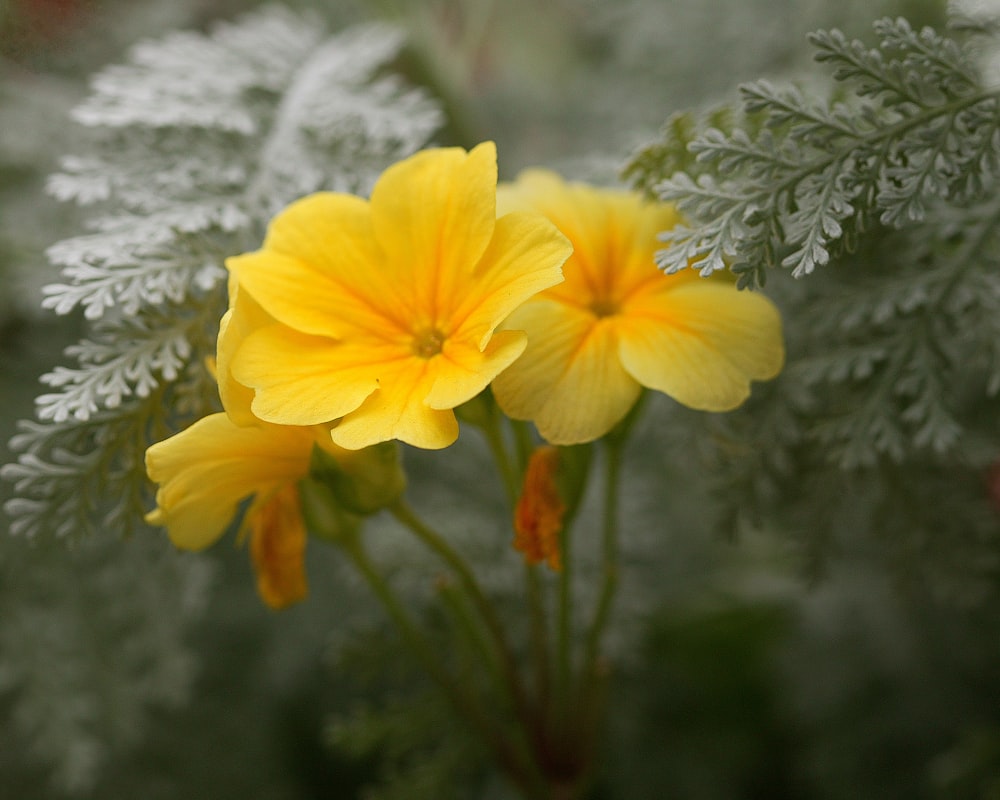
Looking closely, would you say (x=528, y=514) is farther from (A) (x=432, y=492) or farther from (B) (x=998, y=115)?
(A) (x=432, y=492)

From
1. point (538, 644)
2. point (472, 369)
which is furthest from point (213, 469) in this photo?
point (538, 644)

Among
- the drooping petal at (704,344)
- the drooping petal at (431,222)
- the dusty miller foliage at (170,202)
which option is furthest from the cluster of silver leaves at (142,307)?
the drooping petal at (704,344)

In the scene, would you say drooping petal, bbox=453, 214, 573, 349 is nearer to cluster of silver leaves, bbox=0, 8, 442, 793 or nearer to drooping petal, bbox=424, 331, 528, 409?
drooping petal, bbox=424, 331, 528, 409

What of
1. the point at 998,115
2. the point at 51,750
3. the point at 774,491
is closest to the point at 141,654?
the point at 51,750

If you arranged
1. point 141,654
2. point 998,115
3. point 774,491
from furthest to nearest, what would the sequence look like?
point 141,654 < point 774,491 < point 998,115

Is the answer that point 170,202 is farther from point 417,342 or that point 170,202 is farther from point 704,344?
point 704,344

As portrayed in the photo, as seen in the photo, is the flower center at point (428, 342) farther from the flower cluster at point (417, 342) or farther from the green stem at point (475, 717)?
the green stem at point (475, 717)
